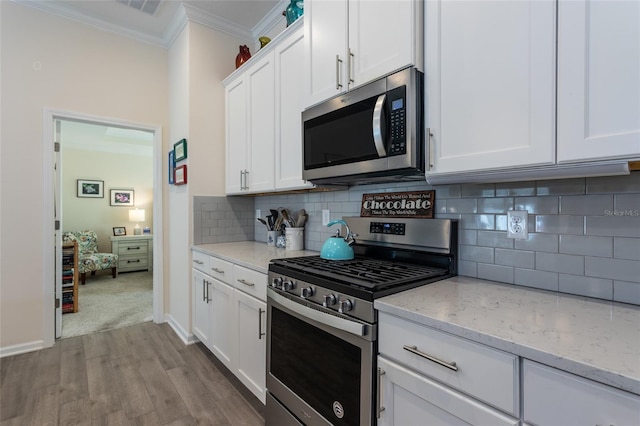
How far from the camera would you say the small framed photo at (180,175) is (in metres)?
2.85

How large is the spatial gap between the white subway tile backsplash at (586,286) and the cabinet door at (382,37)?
1003 mm

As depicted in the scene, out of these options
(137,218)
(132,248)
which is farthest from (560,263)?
(137,218)

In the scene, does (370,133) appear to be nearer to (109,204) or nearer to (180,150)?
(180,150)

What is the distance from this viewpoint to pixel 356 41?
1535 millimetres

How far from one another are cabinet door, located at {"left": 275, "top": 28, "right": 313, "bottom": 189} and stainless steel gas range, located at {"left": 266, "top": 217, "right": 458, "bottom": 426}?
1.99ft

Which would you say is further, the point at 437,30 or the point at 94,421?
the point at 94,421

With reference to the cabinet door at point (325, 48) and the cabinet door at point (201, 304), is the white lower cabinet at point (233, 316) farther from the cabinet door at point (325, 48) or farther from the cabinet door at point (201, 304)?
the cabinet door at point (325, 48)

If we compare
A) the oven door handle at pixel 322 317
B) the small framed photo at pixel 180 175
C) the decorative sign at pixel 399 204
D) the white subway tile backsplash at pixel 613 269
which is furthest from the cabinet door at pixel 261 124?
the white subway tile backsplash at pixel 613 269

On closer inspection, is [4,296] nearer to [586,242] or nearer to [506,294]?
[506,294]

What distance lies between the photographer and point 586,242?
3.75 feet

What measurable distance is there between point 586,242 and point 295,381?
1.30 metres

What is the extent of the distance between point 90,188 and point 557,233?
7.27 metres

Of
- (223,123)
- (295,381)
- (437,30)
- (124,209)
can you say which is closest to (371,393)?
(295,381)

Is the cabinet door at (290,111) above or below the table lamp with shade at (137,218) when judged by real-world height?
above
